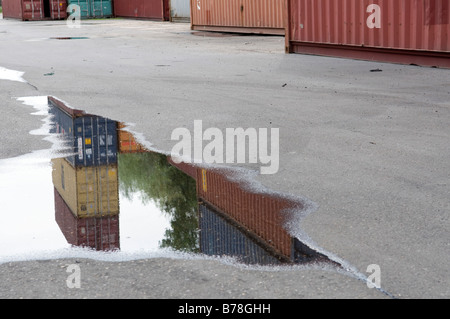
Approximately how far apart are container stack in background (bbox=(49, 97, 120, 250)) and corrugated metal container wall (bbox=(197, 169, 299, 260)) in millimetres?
673

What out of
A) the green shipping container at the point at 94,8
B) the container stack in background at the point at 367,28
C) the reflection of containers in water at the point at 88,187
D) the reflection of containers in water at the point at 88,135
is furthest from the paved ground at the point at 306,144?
the green shipping container at the point at 94,8

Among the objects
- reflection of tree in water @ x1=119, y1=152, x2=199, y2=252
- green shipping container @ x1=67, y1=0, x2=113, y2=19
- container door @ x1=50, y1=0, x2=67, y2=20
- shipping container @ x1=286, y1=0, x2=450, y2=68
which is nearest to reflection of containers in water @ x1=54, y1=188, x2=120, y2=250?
reflection of tree in water @ x1=119, y1=152, x2=199, y2=252

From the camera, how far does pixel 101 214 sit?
16.1 ft

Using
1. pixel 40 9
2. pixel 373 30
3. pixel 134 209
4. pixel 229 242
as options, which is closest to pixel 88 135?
pixel 134 209

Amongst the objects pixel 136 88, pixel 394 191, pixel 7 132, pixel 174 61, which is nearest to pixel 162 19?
pixel 174 61

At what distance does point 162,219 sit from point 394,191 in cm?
168

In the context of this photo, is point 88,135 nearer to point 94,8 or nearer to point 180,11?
point 180,11

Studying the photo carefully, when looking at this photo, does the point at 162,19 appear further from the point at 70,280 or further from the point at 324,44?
the point at 70,280

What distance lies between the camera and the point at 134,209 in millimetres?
5121

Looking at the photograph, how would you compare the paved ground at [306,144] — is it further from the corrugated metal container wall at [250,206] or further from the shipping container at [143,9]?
the shipping container at [143,9]

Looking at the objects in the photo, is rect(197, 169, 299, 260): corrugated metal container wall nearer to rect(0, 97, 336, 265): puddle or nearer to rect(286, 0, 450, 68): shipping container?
rect(0, 97, 336, 265): puddle

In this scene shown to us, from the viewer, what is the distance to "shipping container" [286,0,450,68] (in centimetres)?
1384

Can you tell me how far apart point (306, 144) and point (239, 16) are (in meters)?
20.6

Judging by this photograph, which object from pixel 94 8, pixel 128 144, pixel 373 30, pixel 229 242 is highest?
pixel 94 8
